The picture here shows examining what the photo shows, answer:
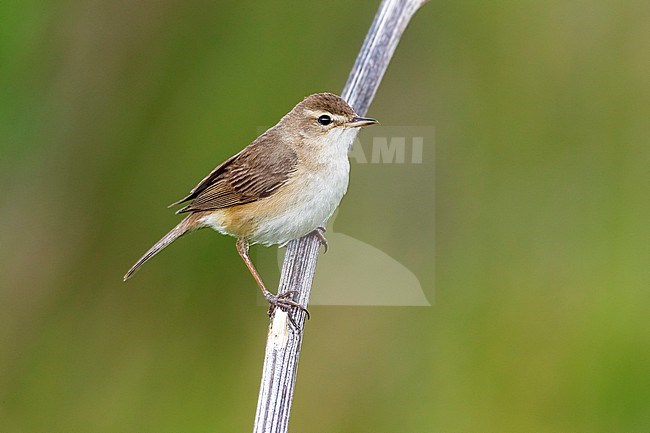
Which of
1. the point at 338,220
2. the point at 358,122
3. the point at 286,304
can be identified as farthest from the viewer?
the point at 338,220

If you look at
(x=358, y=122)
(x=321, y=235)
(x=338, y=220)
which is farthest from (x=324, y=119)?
(x=338, y=220)

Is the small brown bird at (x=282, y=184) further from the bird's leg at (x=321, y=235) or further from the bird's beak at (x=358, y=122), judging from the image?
the bird's leg at (x=321, y=235)

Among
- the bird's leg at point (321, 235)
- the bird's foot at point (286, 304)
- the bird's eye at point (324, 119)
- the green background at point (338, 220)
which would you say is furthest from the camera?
the green background at point (338, 220)

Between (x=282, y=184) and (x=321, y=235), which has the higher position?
(x=282, y=184)

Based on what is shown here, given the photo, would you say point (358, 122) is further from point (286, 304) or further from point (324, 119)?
point (286, 304)

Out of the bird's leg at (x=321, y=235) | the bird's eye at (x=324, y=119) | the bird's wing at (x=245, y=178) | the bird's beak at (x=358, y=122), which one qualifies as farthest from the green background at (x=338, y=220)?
the bird's beak at (x=358, y=122)

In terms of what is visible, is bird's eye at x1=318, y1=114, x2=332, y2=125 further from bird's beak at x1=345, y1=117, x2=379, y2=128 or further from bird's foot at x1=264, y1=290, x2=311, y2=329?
bird's foot at x1=264, y1=290, x2=311, y2=329

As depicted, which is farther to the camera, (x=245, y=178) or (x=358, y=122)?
(x=245, y=178)

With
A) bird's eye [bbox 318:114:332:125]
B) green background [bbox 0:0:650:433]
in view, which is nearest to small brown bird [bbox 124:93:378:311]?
bird's eye [bbox 318:114:332:125]

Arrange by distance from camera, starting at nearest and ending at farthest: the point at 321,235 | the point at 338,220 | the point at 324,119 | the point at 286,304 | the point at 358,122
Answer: the point at 286,304
the point at 358,122
the point at 324,119
the point at 321,235
the point at 338,220
